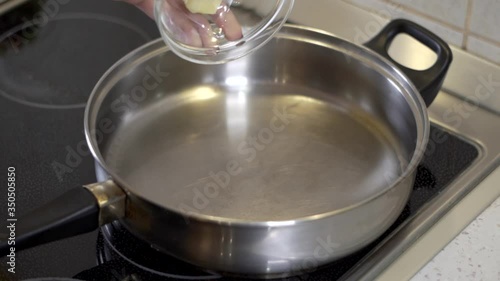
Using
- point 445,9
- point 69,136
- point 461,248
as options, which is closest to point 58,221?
point 69,136

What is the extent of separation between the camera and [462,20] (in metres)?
0.80

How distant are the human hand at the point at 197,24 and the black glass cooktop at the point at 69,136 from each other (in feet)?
0.48

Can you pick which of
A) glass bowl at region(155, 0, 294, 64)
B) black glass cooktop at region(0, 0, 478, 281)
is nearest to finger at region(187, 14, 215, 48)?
glass bowl at region(155, 0, 294, 64)

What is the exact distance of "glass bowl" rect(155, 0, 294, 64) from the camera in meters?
0.69

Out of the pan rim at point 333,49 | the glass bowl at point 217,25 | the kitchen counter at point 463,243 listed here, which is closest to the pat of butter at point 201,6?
the glass bowl at point 217,25

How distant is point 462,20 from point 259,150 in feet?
0.85

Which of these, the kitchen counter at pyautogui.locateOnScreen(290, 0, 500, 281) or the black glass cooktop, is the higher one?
the black glass cooktop

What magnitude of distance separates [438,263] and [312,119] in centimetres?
22

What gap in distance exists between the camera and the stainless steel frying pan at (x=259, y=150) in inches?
22.2

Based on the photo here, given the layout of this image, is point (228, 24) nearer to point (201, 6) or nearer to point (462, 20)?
point (201, 6)

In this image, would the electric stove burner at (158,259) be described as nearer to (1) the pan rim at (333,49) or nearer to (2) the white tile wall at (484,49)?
(1) the pan rim at (333,49)

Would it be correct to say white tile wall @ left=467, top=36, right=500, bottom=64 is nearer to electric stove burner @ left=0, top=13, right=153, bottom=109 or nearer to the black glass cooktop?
the black glass cooktop

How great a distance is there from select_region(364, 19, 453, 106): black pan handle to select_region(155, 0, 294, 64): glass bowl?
0.10m

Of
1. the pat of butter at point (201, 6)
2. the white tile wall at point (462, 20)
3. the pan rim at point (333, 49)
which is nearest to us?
the pan rim at point (333, 49)
